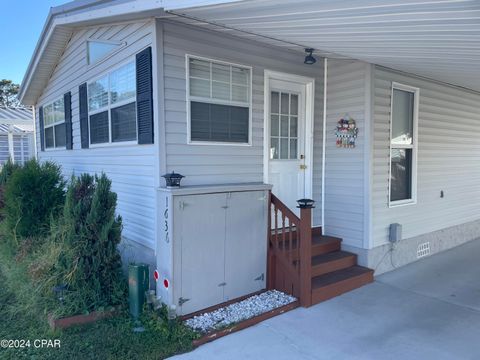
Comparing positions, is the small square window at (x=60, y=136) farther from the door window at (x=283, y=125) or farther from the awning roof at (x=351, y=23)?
the door window at (x=283, y=125)

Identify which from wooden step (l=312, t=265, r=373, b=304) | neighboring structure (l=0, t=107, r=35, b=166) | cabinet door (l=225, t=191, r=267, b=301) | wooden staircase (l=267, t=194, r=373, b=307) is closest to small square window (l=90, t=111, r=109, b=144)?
cabinet door (l=225, t=191, r=267, b=301)

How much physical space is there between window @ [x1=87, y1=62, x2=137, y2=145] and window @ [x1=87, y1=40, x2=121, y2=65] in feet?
1.06

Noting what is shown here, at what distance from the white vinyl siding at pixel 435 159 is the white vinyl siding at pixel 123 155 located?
9.61ft

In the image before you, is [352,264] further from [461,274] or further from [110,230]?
[110,230]

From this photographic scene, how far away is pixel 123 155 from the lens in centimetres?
473

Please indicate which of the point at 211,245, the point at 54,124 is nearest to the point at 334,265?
the point at 211,245

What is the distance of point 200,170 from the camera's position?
13.2ft

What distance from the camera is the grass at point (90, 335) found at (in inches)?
115

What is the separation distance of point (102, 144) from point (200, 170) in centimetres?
212

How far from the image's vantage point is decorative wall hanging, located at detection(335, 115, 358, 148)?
190 inches

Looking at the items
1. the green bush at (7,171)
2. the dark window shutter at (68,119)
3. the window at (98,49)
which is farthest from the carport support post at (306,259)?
the green bush at (7,171)

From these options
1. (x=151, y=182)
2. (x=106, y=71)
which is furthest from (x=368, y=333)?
(x=106, y=71)

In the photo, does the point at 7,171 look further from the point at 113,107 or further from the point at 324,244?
the point at 324,244

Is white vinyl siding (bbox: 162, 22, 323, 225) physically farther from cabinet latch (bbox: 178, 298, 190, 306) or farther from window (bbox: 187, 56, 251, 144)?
cabinet latch (bbox: 178, 298, 190, 306)
